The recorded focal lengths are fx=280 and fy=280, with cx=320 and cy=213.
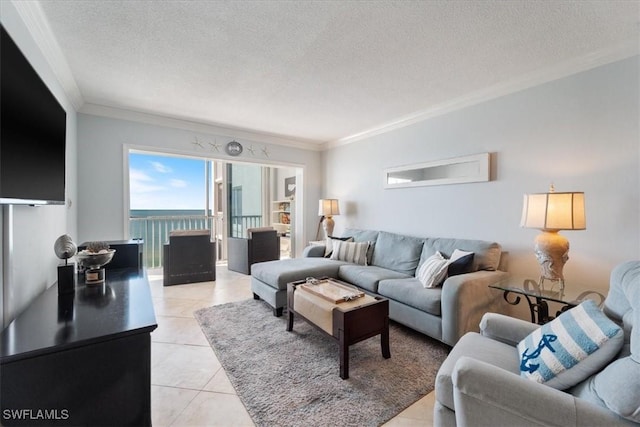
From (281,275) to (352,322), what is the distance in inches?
47.1

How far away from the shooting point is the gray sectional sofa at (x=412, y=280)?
223 cm

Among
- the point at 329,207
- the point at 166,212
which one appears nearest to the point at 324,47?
the point at 329,207

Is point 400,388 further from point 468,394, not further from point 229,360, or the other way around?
point 229,360

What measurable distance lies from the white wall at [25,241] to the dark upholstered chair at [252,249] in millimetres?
2580

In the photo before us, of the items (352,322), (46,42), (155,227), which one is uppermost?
(46,42)

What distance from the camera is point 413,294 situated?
248 centimetres

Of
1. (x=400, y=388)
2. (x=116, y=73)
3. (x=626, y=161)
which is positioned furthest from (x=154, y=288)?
(x=626, y=161)

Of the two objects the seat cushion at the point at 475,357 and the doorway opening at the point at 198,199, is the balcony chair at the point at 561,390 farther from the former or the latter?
the doorway opening at the point at 198,199

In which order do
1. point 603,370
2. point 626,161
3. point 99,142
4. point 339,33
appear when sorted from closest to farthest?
1. point 603,370
2. point 339,33
3. point 626,161
4. point 99,142

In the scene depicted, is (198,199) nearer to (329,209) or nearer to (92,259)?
(329,209)

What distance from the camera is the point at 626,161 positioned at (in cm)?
212

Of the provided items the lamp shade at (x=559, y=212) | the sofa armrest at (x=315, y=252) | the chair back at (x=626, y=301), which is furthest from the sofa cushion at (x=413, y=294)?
the sofa armrest at (x=315, y=252)

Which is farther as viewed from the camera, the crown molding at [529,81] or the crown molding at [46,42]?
the crown molding at [529,81]

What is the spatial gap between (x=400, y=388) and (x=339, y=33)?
2.43m
